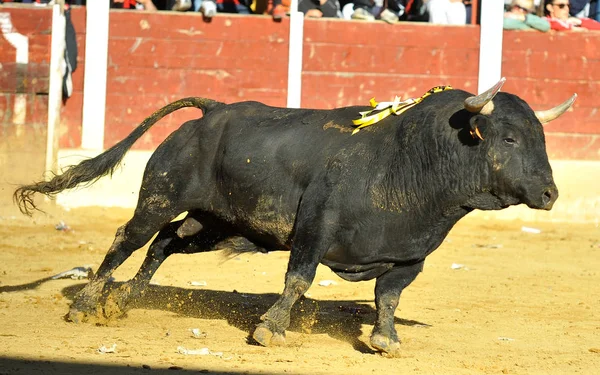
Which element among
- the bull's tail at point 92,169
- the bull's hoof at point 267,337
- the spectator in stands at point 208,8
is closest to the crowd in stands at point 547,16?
the spectator in stands at point 208,8

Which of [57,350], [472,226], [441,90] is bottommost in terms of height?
[472,226]

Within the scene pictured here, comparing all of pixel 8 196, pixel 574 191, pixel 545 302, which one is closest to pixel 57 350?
pixel 545 302

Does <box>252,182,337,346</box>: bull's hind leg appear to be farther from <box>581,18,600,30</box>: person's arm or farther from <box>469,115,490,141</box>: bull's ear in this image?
<box>581,18,600,30</box>: person's arm

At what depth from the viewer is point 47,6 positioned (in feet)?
37.2

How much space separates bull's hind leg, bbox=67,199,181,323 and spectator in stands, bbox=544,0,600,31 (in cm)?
714

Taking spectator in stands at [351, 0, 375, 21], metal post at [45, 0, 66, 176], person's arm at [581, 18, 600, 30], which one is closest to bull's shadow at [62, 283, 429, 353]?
metal post at [45, 0, 66, 176]

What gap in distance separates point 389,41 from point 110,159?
5936 mm

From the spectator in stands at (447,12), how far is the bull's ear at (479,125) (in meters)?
6.91

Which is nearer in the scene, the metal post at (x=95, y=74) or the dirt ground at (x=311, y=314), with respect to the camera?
the dirt ground at (x=311, y=314)

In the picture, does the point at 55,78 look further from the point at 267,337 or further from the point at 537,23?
the point at 267,337

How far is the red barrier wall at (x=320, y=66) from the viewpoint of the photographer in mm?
11805

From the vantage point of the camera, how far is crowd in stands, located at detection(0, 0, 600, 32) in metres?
12.0

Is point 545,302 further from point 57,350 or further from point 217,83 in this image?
point 217,83

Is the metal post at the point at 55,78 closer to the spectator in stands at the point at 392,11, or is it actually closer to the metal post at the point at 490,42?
the spectator in stands at the point at 392,11
